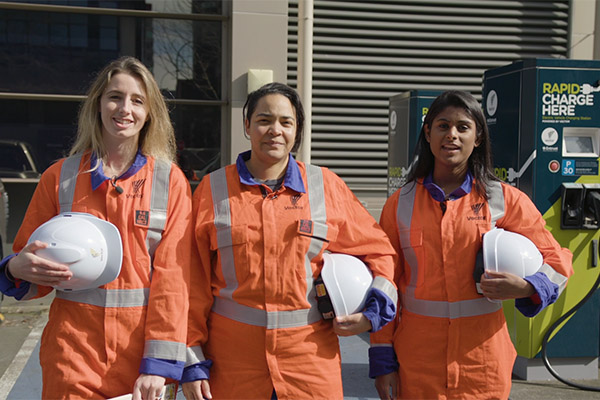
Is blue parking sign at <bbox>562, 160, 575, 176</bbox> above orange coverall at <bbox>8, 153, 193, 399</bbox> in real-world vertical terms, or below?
above

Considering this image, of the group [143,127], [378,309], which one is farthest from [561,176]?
[143,127]

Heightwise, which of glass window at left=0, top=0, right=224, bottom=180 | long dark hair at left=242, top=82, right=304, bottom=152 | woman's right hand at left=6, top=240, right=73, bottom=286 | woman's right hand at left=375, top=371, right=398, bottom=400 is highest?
glass window at left=0, top=0, right=224, bottom=180

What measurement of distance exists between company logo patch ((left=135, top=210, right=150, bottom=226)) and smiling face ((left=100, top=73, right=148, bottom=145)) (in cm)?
33

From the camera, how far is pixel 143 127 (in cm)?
261

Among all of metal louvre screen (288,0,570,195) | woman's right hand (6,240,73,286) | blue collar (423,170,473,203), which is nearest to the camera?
woman's right hand (6,240,73,286)

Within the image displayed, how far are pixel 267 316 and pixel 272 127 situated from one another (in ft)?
2.46

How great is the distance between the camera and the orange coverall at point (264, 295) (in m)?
2.38

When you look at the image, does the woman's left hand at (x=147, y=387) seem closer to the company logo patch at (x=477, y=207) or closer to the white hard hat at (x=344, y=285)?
the white hard hat at (x=344, y=285)

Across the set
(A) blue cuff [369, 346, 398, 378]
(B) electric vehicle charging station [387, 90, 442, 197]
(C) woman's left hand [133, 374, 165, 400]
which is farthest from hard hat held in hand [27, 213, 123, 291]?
(B) electric vehicle charging station [387, 90, 442, 197]

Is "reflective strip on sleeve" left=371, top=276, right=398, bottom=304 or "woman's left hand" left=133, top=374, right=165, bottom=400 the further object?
"reflective strip on sleeve" left=371, top=276, right=398, bottom=304

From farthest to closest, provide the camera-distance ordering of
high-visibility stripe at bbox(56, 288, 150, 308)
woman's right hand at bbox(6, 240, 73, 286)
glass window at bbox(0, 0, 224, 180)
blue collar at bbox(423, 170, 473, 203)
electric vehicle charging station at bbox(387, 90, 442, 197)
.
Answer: glass window at bbox(0, 0, 224, 180) → electric vehicle charging station at bbox(387, 90, 442, 197) → blue collar at bbox(423, 170, 473, 203) → high-visibility stripe at bbox(56, 288, 150, 308) → woman's right hand at bbox(6, 240, 73, 286)

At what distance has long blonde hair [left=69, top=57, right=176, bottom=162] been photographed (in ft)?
8.18

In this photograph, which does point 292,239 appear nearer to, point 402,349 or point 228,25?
point 402,349

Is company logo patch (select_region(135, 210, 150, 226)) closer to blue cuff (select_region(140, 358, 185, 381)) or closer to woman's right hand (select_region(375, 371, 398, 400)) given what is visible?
blue cuff (select_region(140, 358, 185, 381))
